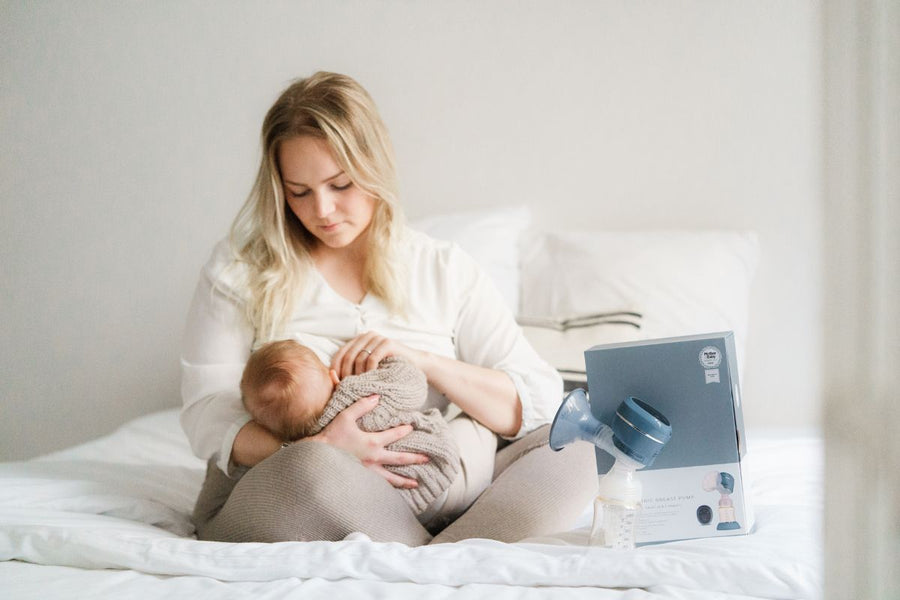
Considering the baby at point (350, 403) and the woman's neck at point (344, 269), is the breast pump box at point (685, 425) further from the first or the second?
the woman's neck at point (344, 269)

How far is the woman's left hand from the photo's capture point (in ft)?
4.65

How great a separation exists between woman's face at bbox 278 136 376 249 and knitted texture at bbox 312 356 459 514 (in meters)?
0.33

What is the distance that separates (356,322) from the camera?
5.24 ft

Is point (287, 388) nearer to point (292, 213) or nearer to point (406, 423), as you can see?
point (406, 423)

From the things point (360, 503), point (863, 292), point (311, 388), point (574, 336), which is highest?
point (863, 292)

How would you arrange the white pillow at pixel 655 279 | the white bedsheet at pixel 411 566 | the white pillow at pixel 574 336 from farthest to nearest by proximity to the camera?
the white pillow at pixel 655 279 < the white pillow at pixel 574 336 < the white bedsheet at pixel 411 566

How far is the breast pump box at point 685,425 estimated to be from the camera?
1.09 m

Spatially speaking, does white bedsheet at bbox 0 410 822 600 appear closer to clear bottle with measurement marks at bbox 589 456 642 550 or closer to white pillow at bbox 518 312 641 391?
clear bottle with measurement marks at bbox 589 456 642 550

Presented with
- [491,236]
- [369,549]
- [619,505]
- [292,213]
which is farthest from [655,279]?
[369,549]

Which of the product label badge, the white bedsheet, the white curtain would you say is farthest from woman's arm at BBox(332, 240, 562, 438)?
the white curtain

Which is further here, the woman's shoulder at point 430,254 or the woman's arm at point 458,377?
the woman's shoulder at point 430,254

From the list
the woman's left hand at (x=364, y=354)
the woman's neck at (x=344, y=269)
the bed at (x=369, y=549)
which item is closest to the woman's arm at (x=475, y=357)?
the woman's left hand at (x=364, y=354)

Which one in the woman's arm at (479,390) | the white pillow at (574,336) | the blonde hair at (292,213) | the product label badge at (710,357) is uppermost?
the blonde hair at (292,213)

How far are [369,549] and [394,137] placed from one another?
1684mm
